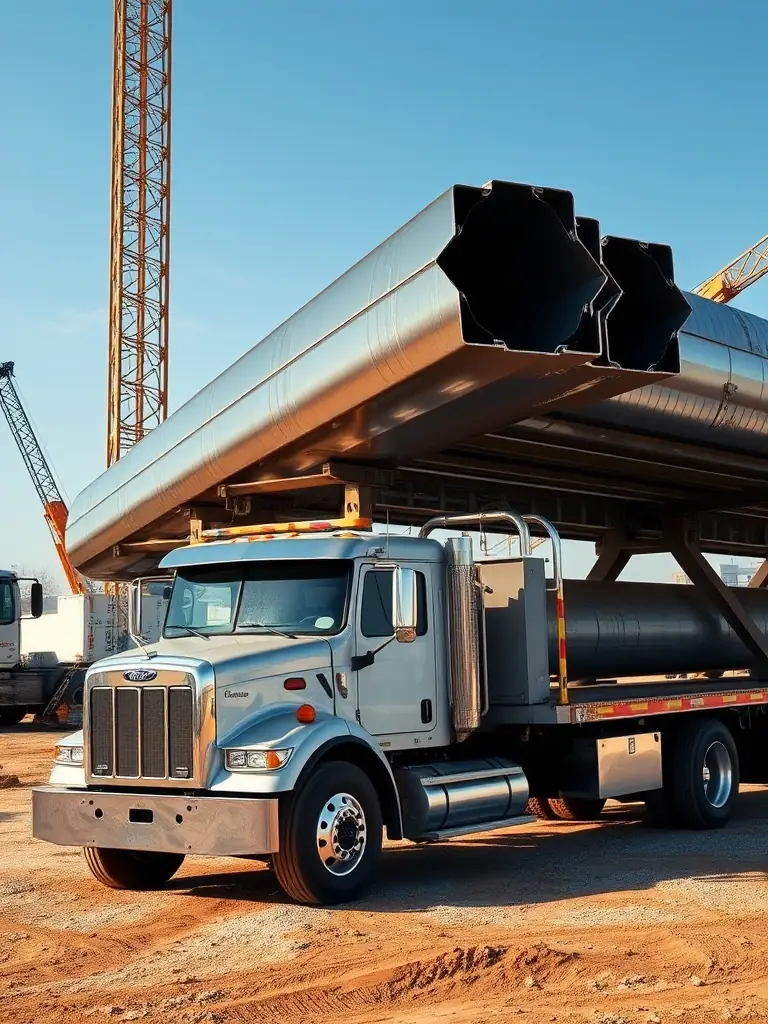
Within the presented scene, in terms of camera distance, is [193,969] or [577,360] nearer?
[193,969]

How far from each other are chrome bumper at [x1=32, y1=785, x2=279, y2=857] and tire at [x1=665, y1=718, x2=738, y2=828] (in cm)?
528

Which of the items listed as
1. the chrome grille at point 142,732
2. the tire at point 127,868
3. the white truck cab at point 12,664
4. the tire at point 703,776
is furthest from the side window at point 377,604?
the white truck cab at point 12,664

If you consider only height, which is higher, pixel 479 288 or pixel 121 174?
pixel 121 174

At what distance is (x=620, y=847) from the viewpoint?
11.1 m

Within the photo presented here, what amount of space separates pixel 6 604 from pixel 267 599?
62.0ft

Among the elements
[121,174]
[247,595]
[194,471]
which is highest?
[121,174]

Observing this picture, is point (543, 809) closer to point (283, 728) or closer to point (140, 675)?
point (283, 728)

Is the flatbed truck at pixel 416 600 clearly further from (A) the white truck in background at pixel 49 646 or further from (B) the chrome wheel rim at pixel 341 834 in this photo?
(A) the white truck in background at pixel 49 646

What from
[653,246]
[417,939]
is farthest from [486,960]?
[653,246]

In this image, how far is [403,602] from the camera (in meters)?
9.02

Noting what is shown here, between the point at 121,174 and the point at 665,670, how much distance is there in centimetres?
5009

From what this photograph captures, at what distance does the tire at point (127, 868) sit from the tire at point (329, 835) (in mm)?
1492

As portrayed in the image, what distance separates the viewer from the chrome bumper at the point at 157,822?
805cm

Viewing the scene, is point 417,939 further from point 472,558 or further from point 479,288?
point 479,288
